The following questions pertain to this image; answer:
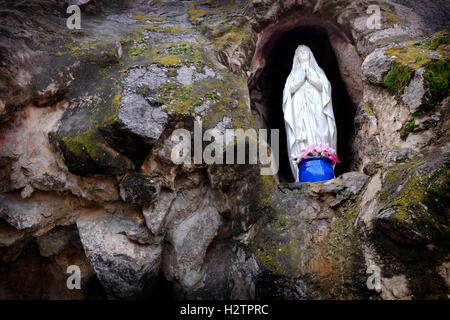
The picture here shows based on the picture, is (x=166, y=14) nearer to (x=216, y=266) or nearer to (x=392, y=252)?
(x=216, y=266)

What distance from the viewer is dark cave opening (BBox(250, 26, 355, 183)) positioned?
5.39 m

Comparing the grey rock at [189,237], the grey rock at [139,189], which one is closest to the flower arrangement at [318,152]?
the grey rock at [189,237]

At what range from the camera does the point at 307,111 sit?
4.57m

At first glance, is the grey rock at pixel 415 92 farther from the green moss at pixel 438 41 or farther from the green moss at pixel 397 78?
the green moss at pixel 438 41

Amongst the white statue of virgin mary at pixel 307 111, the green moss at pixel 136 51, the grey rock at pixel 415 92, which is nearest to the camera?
the grey rock at pixel 415 92

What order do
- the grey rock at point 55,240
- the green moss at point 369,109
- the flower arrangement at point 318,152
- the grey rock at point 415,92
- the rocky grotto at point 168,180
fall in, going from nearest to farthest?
the rocky grotto at point 168,180
the grey rock at point 415,92
the grey rock at point 55,240
the green moss at point 369,109
the flower arrangement at point 318,152

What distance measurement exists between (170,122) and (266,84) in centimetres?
306

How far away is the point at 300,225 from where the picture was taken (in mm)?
3309

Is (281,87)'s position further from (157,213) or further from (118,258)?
(118,258)

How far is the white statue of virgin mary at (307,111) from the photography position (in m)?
4.42

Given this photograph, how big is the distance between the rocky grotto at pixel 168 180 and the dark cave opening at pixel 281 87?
124cm

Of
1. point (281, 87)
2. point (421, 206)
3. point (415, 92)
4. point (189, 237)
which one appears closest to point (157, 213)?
point (189, 237)

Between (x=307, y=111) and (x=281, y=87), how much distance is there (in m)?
1.79
